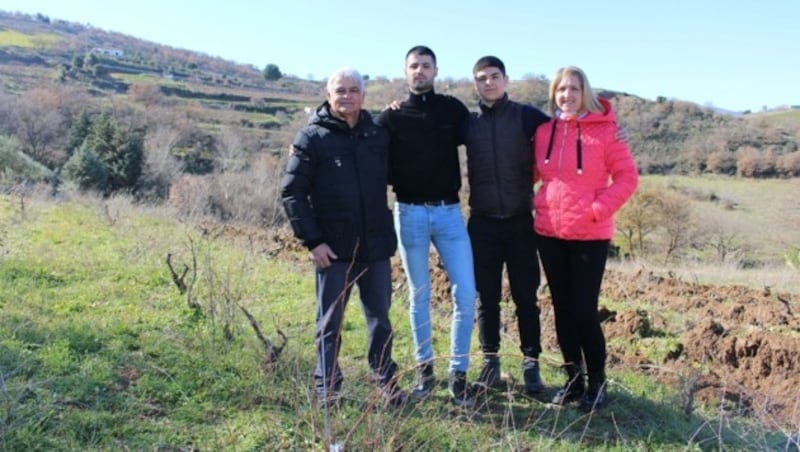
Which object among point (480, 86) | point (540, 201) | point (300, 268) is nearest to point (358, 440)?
point (540, 201)

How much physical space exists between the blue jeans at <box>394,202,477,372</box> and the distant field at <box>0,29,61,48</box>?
104m

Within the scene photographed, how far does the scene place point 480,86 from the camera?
145 inches

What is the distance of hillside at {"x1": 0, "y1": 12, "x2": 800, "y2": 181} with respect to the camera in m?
47.0

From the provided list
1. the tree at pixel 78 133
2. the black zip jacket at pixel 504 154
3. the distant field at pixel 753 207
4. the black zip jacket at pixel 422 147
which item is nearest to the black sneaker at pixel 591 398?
the black zip jacket at pixel 504 154

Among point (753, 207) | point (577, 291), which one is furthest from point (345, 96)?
point (753, 207)

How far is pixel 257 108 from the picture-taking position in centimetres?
6769

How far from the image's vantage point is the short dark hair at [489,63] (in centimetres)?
363

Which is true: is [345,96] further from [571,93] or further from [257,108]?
[257,108]

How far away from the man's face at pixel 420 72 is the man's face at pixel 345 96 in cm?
38

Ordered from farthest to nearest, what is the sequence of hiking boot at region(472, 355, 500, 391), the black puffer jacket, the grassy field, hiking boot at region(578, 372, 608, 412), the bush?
the grassy field
the bush
hiking boot at region(472, 355, 500, 391)
hiking boot at region(578, 372, 608, 412)
the black puffer jacket

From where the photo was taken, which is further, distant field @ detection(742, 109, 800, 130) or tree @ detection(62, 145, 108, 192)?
distant field @ detection(742, 109, 800, 130)

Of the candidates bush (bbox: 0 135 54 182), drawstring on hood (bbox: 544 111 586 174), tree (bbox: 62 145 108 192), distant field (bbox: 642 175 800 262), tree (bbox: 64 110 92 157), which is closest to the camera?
drawstring on hood (bbox: 544 111 586 174)

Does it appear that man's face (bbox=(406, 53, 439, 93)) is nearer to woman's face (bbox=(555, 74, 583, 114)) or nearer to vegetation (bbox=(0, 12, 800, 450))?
woman's face (bbox=(555, 74, 583, 114))

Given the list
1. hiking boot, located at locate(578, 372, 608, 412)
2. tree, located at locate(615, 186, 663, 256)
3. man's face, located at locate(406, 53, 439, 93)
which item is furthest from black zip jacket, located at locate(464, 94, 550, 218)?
tree, located at locate(615, 186, 663, 256)
